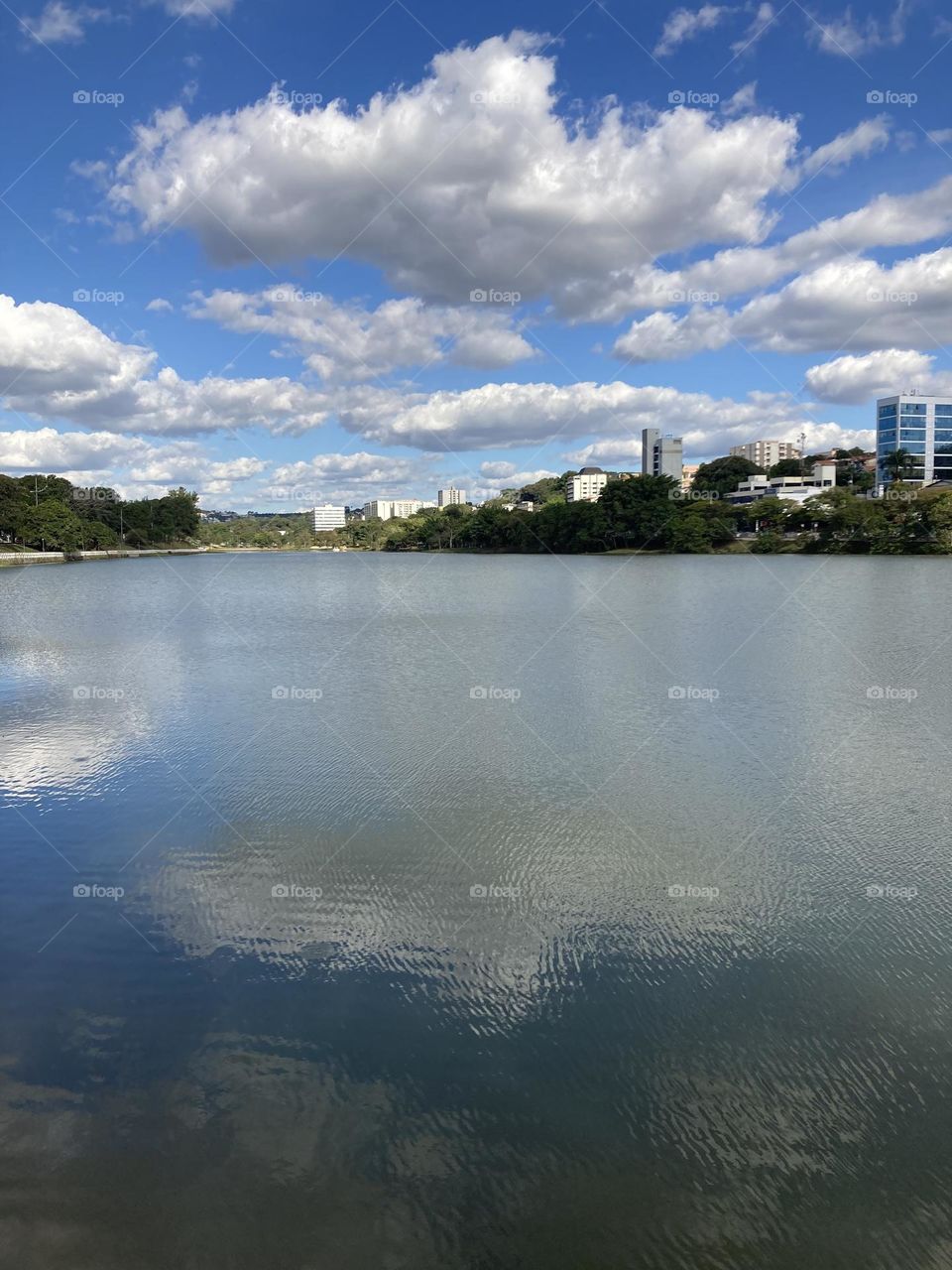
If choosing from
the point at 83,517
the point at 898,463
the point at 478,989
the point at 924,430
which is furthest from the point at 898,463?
the point at 478,989

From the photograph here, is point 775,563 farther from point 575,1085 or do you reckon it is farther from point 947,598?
point 575,1085

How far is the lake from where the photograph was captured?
14.4 ft

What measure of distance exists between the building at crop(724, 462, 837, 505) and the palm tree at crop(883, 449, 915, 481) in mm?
8548

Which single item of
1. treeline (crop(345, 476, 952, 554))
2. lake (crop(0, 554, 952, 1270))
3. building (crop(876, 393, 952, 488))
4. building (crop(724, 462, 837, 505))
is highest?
building (crop(876, 393, 952, 488))

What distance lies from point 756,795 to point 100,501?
14608 centimetres

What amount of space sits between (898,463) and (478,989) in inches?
4975

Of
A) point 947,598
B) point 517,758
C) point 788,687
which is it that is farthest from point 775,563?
point 517,758

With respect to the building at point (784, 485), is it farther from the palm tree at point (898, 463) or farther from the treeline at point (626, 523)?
the treeline at point (626, 523)

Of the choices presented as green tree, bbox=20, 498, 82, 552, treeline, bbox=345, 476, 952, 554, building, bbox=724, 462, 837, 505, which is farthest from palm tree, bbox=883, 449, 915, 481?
green tree, bbox=20, 498, 82, 552

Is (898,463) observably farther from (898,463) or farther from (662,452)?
(662,452)

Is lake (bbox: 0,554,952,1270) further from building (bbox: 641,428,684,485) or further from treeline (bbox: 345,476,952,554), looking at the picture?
building (bbox: 641,428,684,485)

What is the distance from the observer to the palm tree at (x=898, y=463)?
372ft

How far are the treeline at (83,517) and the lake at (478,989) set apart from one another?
87458 mm

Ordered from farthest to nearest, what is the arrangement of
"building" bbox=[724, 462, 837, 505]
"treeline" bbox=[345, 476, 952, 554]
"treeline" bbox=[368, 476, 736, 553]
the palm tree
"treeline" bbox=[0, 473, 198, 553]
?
1. "building" bbox=[724, 462, 837, 505]
2. the palm tree
3. "treeline" bbox=[368, 476, 736, 553]
4. "treeline" bbox=[0, 473, 198, 553]
5. "treeline" bbox=[345, 476, 952, 554]
